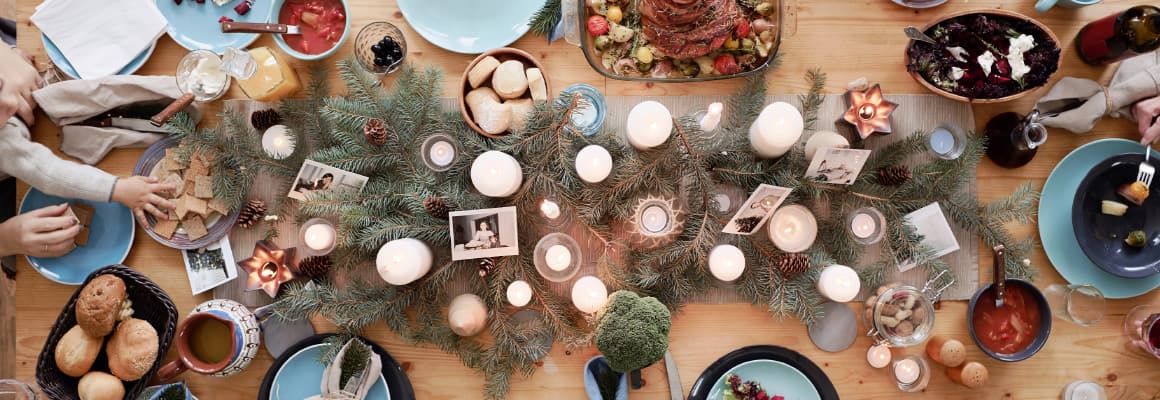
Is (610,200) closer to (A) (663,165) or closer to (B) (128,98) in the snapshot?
(A) (663,165)

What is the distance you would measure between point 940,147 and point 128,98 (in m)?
1.70

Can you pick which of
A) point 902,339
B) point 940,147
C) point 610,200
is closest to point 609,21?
point 610,200

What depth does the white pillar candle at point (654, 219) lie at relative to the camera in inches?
43.3

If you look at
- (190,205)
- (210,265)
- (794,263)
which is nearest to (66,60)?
(190,205)

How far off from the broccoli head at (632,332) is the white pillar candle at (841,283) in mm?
337

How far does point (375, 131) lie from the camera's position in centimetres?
111

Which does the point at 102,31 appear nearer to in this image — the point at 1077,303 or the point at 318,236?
the point at 318,236

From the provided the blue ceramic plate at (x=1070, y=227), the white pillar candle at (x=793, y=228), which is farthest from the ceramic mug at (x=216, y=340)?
the blue ceramic plate at (x=1070, y=227)

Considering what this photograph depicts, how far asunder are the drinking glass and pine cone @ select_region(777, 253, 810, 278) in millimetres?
570

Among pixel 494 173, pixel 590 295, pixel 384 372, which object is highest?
pixel 494 173

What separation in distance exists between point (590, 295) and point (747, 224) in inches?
12.8

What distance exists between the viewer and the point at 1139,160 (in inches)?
46.0

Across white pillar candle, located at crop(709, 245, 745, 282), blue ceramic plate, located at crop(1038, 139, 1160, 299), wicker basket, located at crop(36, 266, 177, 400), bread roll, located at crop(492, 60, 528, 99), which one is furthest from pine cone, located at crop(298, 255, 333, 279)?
blue ceramic plate, located at crop(1038, 139, 1160, 299)

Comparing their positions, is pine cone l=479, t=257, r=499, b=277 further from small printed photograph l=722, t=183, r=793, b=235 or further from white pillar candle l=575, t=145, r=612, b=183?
small printed photograph l=722, t=183, r=793, b=235
